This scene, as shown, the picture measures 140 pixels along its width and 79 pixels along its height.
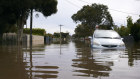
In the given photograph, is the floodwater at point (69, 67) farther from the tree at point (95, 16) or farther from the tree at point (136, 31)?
the tree at point (95, 16)

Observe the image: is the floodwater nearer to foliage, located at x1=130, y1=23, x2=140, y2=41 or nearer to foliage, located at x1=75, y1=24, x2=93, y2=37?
foliage, located at x1=130, y1=23, x2=140, y2=41

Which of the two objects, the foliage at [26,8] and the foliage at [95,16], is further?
the foliage at [95,16]

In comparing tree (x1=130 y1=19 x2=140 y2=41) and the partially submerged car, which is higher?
tree (x1=130 y1=19 x2=140 y2=41)

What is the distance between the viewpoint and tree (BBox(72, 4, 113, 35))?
59125 millimetres

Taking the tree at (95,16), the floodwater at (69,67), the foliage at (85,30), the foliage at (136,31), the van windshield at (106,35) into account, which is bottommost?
the floodwater at (69,67)

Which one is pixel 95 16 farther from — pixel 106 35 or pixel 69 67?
pixel 69 67

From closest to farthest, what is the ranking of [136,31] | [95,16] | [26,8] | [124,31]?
[26,8]
[136,31]
[95,16]
[124,31]

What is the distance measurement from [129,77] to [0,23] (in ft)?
42.0

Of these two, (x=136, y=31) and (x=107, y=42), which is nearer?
(x=107, y=42)

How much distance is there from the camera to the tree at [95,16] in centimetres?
5912

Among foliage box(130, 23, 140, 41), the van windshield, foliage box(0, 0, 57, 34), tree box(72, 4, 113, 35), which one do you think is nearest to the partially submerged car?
the van windshield

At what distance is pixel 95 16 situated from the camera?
58750 millimetres

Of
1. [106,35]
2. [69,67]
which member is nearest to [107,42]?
[106,35]

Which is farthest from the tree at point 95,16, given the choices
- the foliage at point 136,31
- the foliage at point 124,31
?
the foliage at point 136,31
